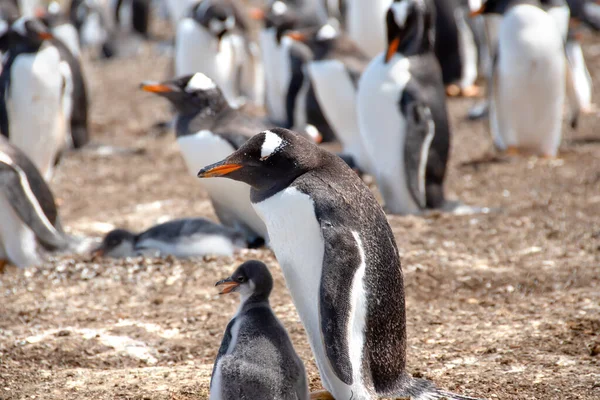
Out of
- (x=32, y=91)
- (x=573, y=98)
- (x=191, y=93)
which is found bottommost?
(x=573, y=98)

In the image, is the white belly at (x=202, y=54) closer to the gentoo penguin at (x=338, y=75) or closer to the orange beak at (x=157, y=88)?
the gentoo penguin at (x=338, y=75)

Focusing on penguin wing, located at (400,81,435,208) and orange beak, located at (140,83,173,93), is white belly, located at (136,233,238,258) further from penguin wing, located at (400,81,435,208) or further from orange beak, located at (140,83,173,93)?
penguin wing, located at (400,81,435,208)

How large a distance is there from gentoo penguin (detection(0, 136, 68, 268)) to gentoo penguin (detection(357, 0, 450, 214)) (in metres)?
2.43

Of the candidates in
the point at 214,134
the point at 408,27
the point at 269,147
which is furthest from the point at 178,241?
the point at 408,27

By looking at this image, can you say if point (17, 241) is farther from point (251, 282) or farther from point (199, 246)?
point (251, 282)

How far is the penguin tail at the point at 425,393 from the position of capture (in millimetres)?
3393

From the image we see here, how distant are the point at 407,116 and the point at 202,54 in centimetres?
383

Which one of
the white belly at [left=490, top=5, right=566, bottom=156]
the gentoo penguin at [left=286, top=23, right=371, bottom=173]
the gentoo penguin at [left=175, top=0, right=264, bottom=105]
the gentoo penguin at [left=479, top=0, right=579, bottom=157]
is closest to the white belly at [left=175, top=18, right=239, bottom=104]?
the gentoo penguin at [left=175, top=0, right=264, bottom=105]

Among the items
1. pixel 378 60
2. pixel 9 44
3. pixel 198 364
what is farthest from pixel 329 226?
pixel 9 44

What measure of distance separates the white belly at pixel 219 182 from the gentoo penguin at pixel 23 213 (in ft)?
3.21

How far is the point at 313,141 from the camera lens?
7.35 meters

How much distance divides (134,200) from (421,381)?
4.59m

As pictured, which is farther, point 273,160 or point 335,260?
point 273,160

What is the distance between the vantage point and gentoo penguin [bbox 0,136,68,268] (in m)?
5.54
